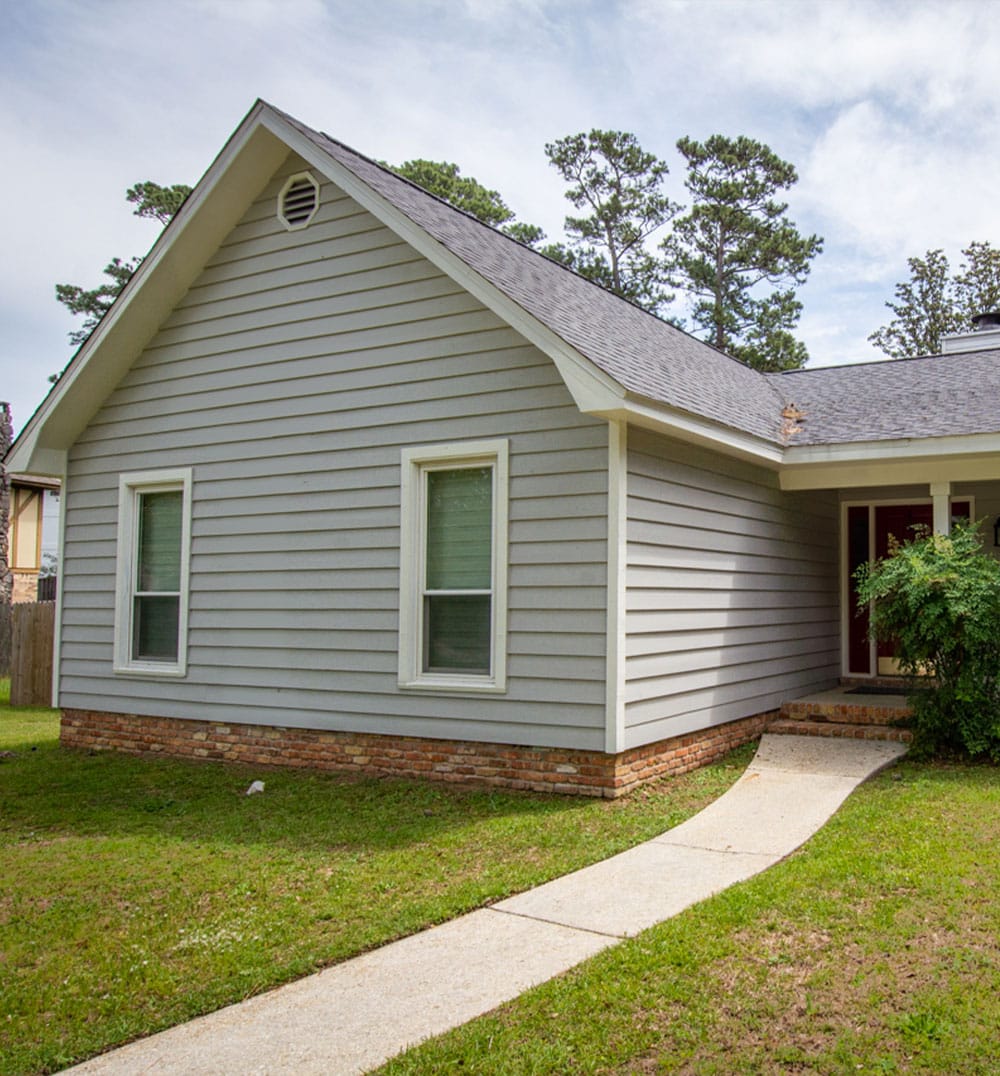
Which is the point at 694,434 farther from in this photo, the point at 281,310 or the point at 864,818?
the point at 281,310

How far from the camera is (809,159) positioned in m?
30.5

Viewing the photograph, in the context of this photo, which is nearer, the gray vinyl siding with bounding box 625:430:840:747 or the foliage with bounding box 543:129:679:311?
the gray vinyl siding with bounding box 625:430:840:747

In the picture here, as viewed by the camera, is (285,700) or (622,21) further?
(622,21)

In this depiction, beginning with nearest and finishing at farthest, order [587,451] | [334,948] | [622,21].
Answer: [334,948]
[587,451]
[622,21]

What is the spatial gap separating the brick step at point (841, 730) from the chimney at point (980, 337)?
810 cm

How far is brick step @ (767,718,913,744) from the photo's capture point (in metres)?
8.98

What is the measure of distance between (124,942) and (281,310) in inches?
235

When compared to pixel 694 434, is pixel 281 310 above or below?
above

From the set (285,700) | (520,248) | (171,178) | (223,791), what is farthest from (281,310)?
(171,178)

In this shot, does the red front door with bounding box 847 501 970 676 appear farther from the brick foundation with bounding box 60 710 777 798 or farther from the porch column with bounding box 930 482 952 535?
the brick foundation with bounding box 60 710 777 798

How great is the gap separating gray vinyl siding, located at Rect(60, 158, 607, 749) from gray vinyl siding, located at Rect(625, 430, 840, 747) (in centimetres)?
48

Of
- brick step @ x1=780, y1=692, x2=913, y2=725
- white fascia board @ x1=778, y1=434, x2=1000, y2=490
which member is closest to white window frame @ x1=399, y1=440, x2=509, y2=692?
white fascia board @ x1=778, y1=434, x2=1000, y2=490

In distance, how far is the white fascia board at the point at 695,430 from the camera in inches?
276

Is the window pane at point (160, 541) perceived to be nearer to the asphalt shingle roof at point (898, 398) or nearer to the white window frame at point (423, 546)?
the white window frame at point (423, 546)
